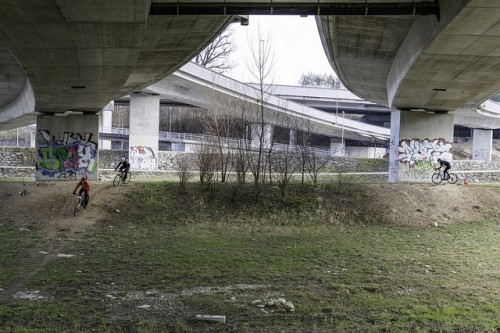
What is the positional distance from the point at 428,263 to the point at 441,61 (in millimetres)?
6857

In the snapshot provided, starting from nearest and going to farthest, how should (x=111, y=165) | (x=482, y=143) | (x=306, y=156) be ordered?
1. (x=306, y=156)
2. (x=111, y=165)
3. (x=482, y=143)

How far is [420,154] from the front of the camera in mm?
28281

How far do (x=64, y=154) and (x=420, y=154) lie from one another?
65.0 ft

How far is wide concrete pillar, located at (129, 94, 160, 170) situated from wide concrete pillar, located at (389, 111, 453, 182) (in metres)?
20.6

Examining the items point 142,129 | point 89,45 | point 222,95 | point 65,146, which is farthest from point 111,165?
point 89,45

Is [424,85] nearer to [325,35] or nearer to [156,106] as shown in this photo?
[325,35]

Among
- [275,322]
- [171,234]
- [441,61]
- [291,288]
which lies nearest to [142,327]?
[275,322]

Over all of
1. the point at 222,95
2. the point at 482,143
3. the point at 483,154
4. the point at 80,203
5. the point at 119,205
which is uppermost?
the point at 222,95

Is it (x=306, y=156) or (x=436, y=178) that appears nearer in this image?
(x=306, y=156)

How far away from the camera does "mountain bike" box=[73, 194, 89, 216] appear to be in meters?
19.5

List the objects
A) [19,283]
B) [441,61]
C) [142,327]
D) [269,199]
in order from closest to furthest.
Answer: [142,327], [19,283], [441,61], [269,199]

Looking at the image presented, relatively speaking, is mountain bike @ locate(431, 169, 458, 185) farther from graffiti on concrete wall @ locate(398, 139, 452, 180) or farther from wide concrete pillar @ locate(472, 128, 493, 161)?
wide concrete pillar @ locate(472, 128, 493, 161)

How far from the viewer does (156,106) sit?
41.4 m

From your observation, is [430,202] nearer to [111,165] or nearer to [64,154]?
[64,154]
